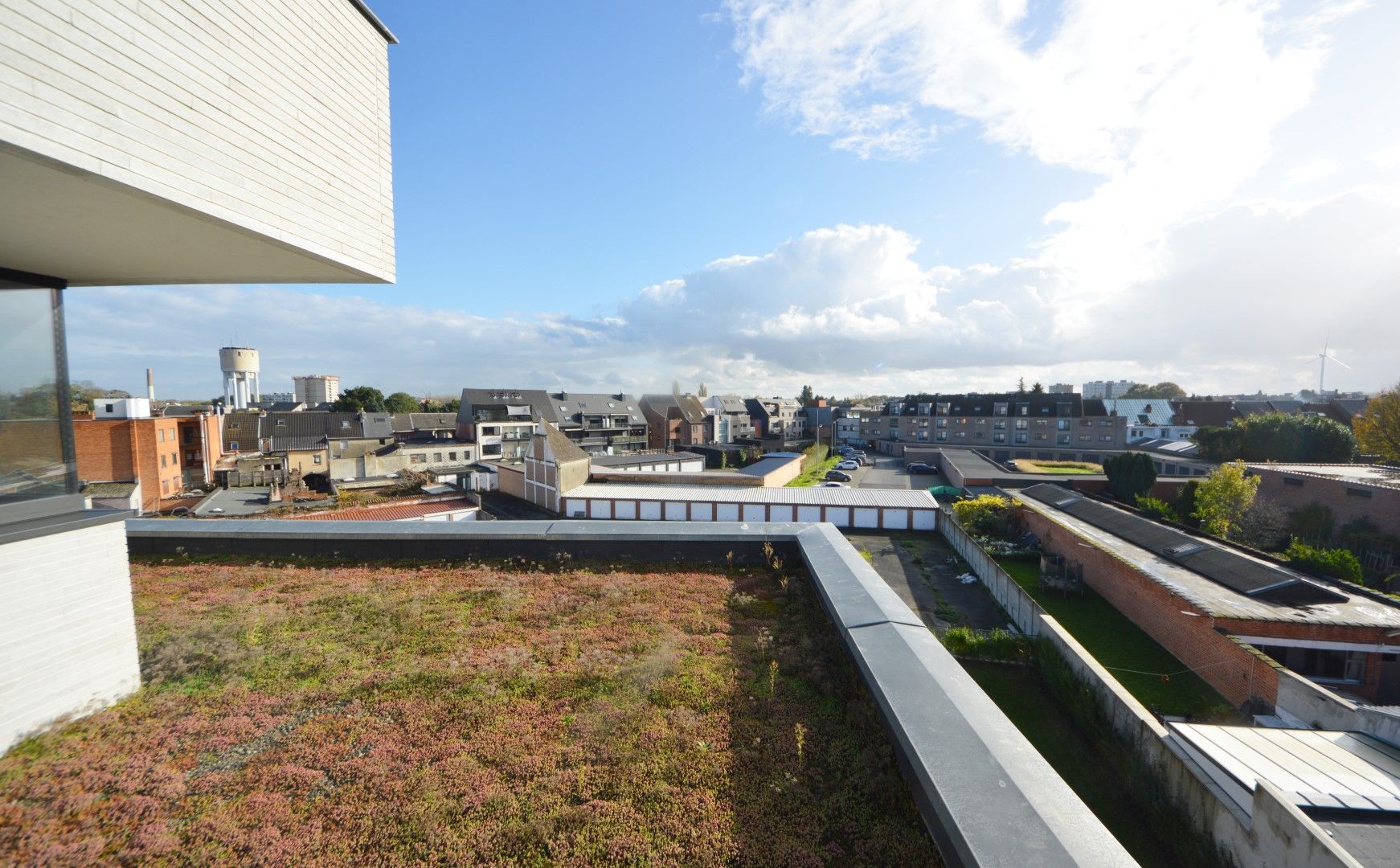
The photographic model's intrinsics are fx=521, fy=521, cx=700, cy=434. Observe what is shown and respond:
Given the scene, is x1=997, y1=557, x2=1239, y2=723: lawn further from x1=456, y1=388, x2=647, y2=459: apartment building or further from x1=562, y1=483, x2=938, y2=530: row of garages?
x1=456, y1=388, x2=647, y2=459: apartment building

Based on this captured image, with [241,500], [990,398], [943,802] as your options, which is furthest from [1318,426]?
[241,500]

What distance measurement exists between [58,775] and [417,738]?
2229 millimetres

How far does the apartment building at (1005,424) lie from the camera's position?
55.7 meters

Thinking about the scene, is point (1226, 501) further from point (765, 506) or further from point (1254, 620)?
point (765, 506)

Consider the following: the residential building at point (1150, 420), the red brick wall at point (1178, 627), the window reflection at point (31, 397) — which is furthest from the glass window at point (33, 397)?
the residential building at point (1150, 420)

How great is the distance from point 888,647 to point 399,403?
87936 mm

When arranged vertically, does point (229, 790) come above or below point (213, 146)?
below

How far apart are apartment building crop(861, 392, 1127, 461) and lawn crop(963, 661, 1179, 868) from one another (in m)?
54.8

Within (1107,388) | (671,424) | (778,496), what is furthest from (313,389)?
(1107,388)

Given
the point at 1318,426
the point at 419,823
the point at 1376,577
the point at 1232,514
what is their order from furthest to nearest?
1. the point at 1318,426
2. the point at 1232,514
3. the point at 1376,577
4. the point at 419,823

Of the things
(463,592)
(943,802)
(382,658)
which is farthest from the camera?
(463,592)

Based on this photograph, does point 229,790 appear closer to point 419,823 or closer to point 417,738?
point 417,738

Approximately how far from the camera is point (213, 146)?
13.6 ft

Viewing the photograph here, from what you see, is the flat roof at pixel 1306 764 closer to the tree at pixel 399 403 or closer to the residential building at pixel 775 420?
the residential building at pixel 775 420
